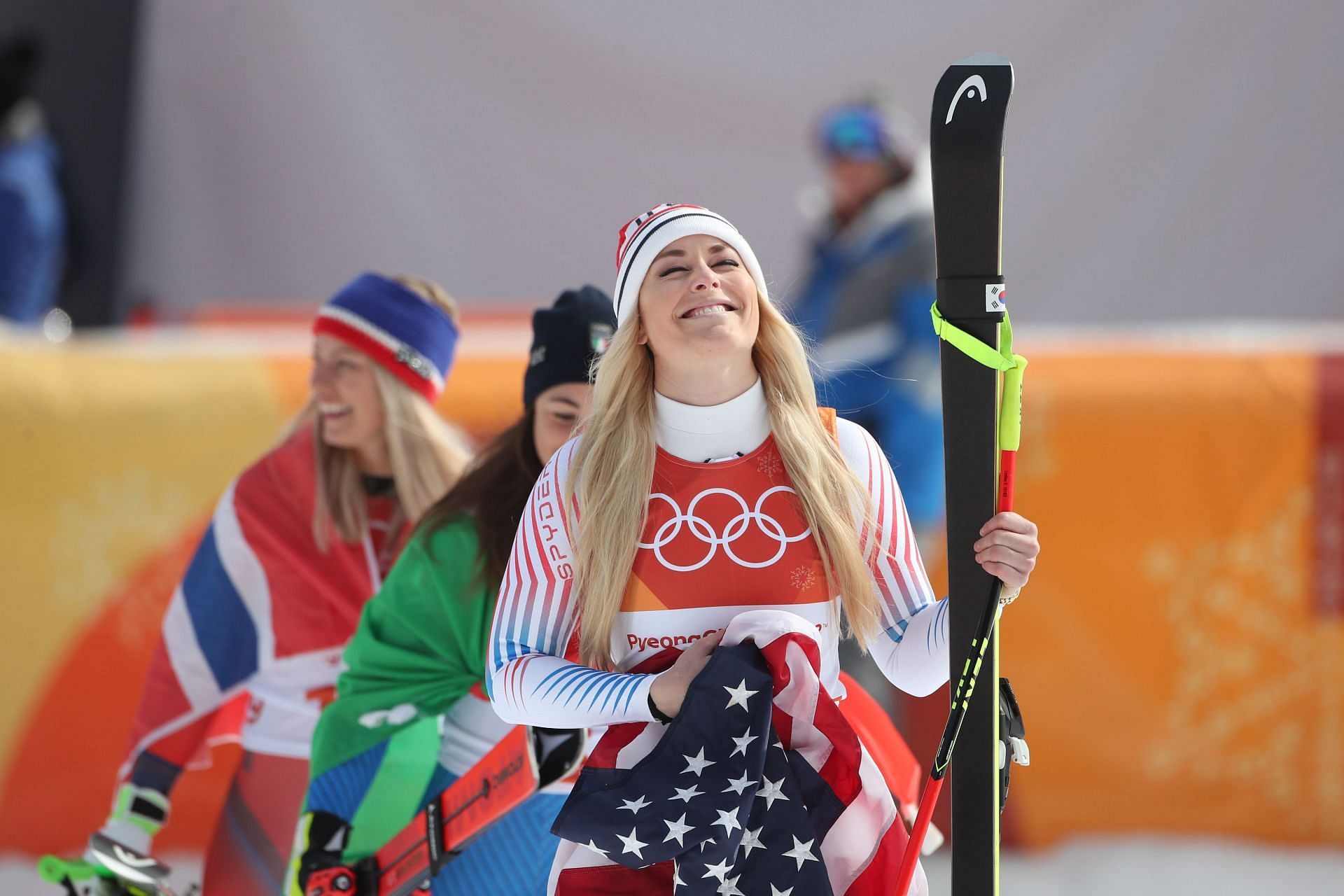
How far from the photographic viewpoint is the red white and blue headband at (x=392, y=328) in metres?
3.08

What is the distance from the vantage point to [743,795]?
1815 millimetres

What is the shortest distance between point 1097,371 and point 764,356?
2.92m

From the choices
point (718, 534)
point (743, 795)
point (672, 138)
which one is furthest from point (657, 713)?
point (672, 138)

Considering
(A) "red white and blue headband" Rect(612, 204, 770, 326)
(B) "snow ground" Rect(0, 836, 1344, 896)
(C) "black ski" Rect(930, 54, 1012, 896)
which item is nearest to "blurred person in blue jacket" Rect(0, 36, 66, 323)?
(B) "snow ground" Rect(0, 836, 1344, 896)

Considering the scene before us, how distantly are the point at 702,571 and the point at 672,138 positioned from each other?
8693 mm

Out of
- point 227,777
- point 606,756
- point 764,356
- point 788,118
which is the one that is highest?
point 788,118

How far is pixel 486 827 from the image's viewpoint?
2.32 metres

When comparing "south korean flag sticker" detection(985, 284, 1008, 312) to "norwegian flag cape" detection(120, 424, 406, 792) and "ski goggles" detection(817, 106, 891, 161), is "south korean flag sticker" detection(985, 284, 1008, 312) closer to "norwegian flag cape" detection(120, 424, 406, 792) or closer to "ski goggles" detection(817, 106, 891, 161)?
"norwegian flag cape" detection(120, 424, 406, 792)

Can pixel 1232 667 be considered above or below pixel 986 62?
below

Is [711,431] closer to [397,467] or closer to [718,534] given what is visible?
[718,534]

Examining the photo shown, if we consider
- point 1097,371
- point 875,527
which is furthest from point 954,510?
point 1097,371

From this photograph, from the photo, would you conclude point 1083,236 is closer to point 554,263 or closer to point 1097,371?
point 554,263

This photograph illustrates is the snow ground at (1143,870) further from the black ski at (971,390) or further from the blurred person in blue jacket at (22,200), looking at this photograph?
the blurred person in blue jacket at (22,200)

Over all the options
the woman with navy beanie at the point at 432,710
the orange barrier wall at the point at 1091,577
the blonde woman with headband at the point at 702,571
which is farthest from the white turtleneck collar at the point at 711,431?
the orange barrier wall at the point at 1091,577
